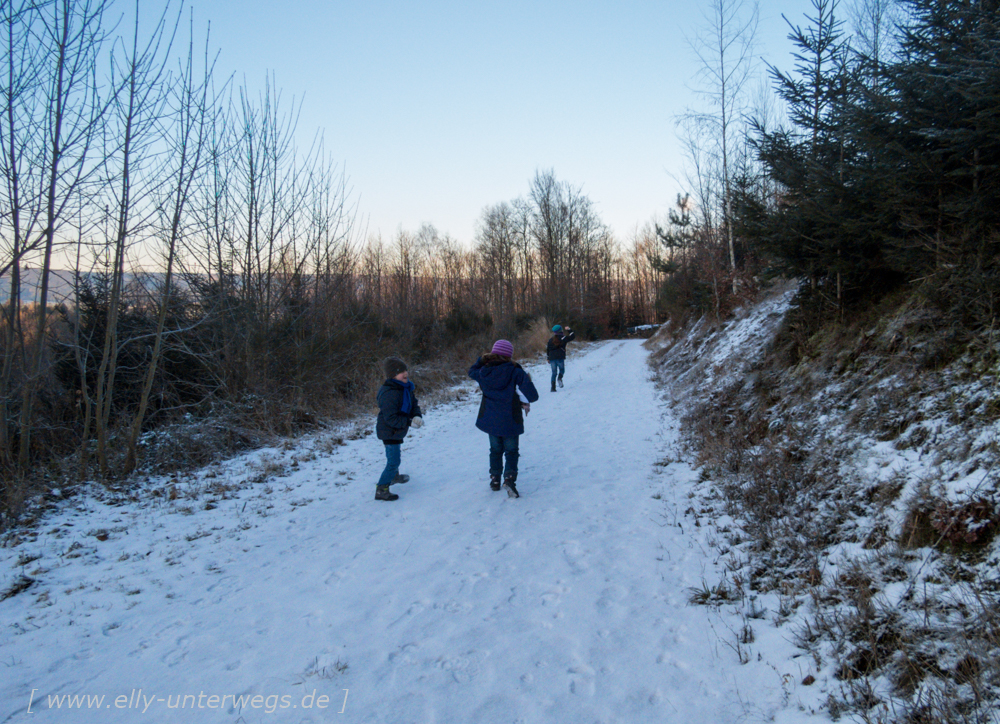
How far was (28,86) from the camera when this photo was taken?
5773mm

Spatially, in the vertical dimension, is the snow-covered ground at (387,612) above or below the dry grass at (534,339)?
below

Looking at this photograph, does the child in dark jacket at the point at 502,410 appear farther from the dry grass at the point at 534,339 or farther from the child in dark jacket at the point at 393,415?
the dry grass at the point at 534,339

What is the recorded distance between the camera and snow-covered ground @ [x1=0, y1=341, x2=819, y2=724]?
2670mm

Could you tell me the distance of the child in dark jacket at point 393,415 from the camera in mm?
5977

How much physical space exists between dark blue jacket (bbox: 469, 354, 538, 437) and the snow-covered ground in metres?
0.81

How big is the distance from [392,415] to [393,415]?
0.04 feet

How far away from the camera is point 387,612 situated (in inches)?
138

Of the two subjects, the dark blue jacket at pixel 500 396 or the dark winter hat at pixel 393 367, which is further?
the dark winter hat at pixel 393 367

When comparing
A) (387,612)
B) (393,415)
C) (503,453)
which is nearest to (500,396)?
(503,453)

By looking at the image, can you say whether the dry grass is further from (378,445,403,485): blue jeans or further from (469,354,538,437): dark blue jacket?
(378,445,403,485): blue jeans

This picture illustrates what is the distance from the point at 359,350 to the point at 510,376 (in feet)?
30.9

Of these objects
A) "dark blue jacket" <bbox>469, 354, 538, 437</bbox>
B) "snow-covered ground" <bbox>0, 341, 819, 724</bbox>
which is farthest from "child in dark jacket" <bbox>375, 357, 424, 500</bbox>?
"dark blue jacket" <bbox>469, 354, 538, 437</bbox>

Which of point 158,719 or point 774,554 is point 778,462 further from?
point 158,719

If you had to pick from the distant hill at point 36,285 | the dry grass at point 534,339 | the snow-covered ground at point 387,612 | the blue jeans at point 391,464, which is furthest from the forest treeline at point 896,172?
the dry grass at point 534,339
